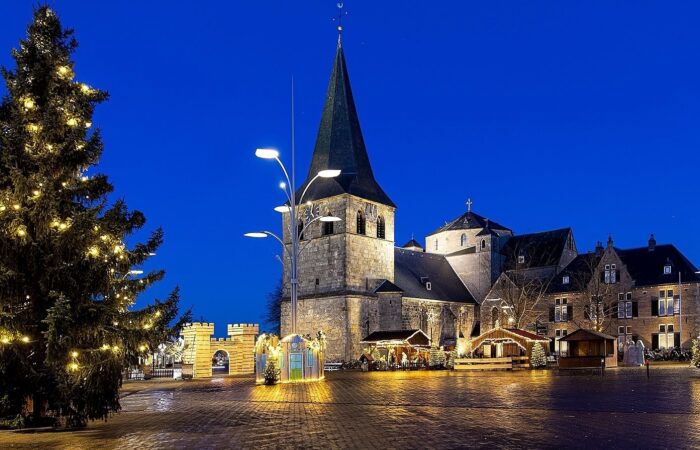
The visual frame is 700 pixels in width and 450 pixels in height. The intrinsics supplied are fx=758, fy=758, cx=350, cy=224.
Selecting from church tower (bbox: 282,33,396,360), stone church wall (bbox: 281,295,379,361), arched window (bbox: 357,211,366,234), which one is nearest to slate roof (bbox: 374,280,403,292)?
church tower (bbox: 282,33,396,360)

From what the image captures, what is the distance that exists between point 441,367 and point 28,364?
36.2 m

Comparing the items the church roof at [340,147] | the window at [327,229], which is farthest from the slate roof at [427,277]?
the church roof at [340,147]

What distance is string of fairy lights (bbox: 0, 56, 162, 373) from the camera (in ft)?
47.9

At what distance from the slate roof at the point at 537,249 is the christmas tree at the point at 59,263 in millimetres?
63364

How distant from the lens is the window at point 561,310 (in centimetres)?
7200

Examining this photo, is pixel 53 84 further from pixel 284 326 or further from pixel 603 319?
pixel 603 319

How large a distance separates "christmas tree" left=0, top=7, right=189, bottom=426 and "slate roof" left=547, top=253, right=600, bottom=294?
5903 cm

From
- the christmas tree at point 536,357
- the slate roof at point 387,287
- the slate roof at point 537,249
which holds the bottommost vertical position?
the christmas tree at point 536,357

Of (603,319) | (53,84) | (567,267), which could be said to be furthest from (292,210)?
(567,267)

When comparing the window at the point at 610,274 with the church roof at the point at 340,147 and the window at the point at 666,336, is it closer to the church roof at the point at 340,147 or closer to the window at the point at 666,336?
the window at the point at 666,336

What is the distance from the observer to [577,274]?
234 ft

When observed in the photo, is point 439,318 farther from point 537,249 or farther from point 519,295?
point 537,249

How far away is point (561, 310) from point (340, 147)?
27.5 metres

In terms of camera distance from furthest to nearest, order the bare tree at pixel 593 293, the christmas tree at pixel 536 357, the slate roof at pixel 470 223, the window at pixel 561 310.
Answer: the slate roof at pixel 470 223
the window at pixel 561 310
the bare tree at pixel 593 293
the christmas tree at pixel 536 357
